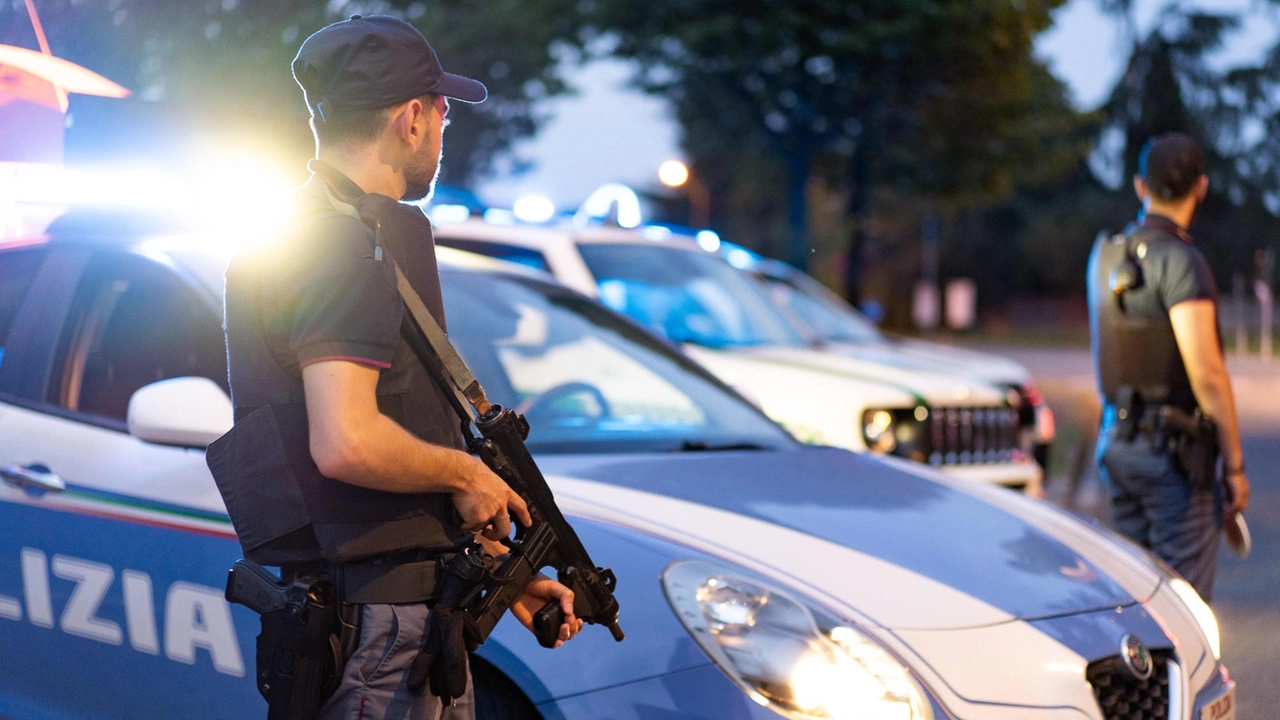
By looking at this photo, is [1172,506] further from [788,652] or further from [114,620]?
[114,620]

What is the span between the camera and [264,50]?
12156 mm

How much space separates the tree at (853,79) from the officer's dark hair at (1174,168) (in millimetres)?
16936

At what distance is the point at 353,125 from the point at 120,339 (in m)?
1.76

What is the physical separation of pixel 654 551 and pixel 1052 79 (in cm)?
2643

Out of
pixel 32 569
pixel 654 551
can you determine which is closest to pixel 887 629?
pixel 654 551

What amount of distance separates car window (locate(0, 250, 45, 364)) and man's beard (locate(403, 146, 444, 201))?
183cm

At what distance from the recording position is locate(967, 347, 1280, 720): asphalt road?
17.6 ft

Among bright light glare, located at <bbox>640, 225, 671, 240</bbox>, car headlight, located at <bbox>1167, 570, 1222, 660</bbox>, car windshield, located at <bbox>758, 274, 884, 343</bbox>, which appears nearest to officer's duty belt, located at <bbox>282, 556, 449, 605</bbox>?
car headlight, located at <bbox>1167, 570, 1222, 660</bbox>

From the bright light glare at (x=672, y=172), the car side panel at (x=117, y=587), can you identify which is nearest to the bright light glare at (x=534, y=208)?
the bright light glare at (x=672, y=172)

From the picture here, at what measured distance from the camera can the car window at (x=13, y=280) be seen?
386 cm

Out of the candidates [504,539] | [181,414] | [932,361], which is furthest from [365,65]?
[932,361]

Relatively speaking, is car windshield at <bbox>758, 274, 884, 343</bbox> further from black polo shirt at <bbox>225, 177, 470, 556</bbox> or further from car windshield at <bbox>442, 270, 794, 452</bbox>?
black polo shirt at <bbox>225, 177, 470, 556</bbox>

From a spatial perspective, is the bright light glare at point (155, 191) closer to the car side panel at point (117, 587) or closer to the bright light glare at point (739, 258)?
the car side panel at point (117, 587)

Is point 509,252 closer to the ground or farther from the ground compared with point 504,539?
closer to the ground
